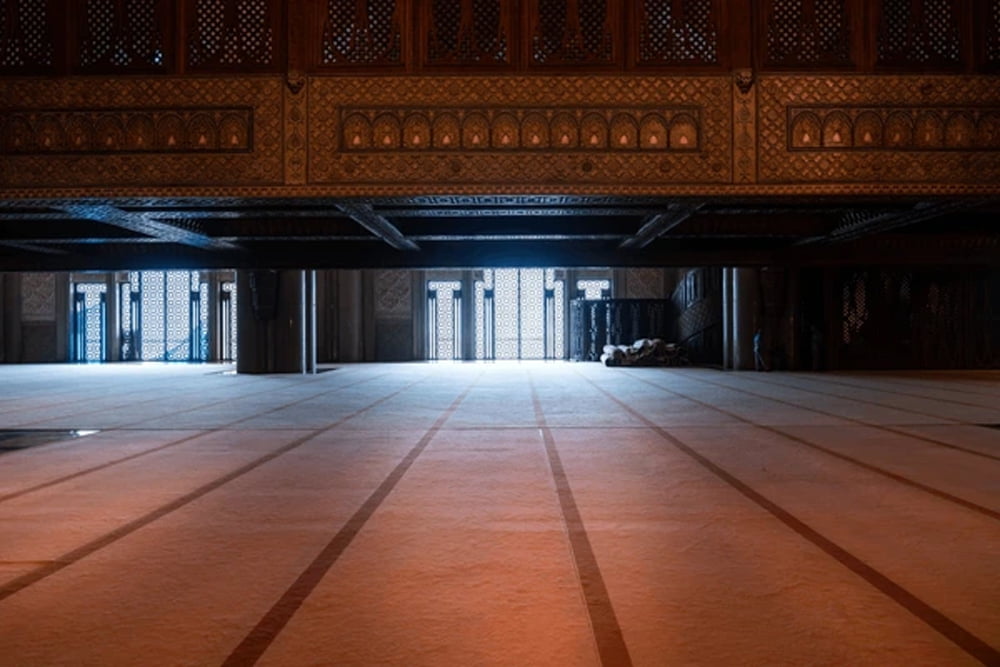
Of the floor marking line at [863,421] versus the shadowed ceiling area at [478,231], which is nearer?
the floor marking line at [863,421]

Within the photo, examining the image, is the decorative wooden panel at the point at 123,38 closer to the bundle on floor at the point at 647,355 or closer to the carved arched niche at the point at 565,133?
the carved arched niche at the point at 565,133

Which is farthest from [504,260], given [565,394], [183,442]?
[183,442]

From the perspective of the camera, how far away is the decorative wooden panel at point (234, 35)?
4.43m

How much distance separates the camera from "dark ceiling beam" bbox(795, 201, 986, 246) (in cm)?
528

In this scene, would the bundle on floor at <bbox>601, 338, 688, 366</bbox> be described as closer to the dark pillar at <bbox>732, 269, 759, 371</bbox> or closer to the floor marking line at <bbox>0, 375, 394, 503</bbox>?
the dark pillar at <bbox>732, 269, 759, 371</bbox>

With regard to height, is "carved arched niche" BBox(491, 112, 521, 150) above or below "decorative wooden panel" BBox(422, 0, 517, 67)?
below

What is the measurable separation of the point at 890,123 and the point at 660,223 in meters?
2.28

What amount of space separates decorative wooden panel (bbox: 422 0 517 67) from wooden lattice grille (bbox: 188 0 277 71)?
88 centimetres

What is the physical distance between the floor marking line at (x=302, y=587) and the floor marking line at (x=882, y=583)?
50.2 inches

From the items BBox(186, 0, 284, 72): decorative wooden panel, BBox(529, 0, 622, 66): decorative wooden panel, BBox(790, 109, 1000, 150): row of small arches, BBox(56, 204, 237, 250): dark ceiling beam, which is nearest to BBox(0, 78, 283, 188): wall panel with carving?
BBox(186, 0, 284, 72): decorative wooden panel

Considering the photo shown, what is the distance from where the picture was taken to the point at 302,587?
1.83 m

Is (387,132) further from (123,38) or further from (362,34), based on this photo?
(123,38)

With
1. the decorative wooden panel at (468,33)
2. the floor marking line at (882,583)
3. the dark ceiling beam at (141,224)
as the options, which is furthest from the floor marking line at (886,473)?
the dark ceiling beam at (141,224)

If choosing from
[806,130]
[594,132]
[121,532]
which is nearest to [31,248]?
[594,132]
